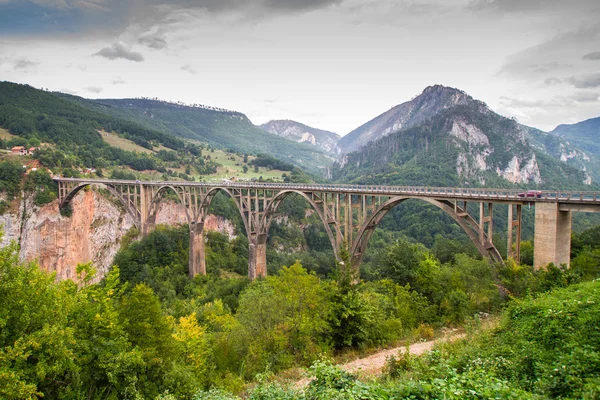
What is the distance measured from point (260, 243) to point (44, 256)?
136 feet

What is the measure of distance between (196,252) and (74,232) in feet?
94.4

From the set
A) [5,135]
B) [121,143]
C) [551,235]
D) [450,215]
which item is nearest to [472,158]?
[121,143]

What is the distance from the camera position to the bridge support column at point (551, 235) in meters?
17.1

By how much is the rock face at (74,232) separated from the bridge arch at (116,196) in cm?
117

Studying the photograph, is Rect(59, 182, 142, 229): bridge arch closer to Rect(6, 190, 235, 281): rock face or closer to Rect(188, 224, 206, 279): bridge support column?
Rect(6, 190, 235, 281): rock face

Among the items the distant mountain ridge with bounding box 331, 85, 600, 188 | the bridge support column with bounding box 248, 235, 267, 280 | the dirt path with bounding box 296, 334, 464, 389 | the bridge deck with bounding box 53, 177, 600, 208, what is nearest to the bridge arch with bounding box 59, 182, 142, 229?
the bridge support column with bounding box 248, 235, 267, 280

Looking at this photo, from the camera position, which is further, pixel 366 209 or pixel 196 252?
pixel 196 252

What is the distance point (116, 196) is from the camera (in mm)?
58719

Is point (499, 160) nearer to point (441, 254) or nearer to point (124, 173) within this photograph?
point (441, 254)

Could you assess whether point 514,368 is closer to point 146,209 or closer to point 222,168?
point 146,209

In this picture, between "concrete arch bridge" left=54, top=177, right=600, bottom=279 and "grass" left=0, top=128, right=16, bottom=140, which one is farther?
"grass" left=0, top=128, right=16, bottom=140

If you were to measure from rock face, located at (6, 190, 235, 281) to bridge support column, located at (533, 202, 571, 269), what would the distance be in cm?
5709

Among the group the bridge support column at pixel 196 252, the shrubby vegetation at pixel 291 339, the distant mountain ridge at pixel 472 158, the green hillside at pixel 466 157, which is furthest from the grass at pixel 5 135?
the distant mountain ridge at pixel 472 158

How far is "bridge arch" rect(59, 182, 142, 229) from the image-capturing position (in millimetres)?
52938
